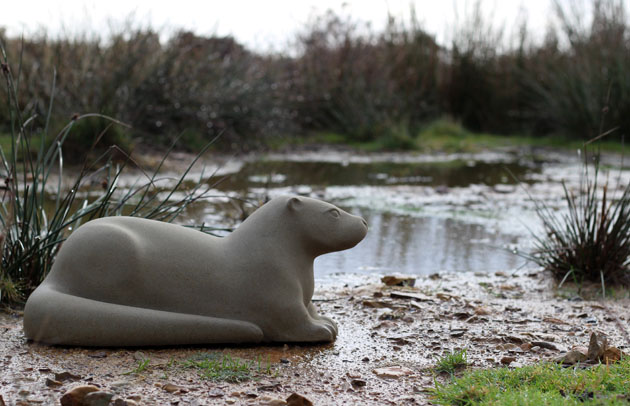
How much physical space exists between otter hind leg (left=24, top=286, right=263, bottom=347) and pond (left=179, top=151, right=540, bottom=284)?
112 centimetres

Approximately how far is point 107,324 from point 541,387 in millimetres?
1604

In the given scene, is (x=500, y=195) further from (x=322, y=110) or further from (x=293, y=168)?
(x=322, y=110)

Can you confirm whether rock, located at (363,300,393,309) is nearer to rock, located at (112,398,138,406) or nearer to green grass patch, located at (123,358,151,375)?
green grass patch, located at (123,358,151,375)

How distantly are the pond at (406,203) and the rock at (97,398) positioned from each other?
1707 millimetres

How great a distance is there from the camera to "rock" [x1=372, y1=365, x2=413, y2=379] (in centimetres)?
256

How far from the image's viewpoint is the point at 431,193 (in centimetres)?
789

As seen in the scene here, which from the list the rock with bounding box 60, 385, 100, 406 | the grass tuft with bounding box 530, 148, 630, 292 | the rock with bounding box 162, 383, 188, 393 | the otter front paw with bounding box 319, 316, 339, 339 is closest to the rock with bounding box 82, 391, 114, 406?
the rock with bounding box 60, 385, 100, 406

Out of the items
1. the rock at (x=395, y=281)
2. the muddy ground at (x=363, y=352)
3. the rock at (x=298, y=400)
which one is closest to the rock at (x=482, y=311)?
the muddy ground at (x=363, y=352)

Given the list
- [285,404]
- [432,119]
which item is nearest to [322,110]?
[432,119]

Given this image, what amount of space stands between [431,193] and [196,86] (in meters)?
4.69

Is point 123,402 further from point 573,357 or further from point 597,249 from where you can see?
point 597,249

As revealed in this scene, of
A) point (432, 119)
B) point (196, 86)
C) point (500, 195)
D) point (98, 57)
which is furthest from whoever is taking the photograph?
point (432, 119)

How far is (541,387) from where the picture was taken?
235cm

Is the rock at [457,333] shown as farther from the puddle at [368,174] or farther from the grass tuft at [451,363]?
the puddle at [368,174]
